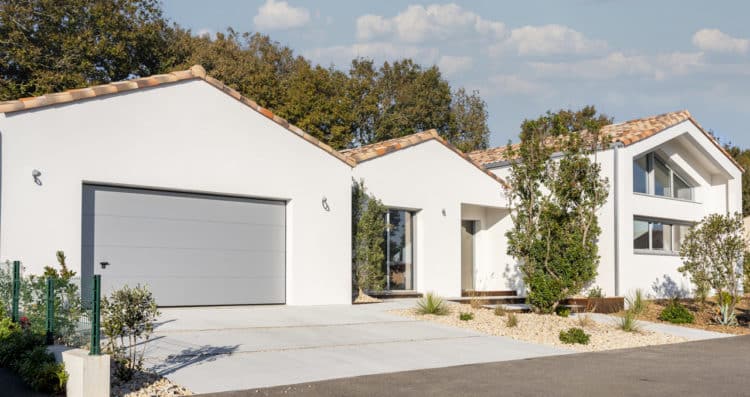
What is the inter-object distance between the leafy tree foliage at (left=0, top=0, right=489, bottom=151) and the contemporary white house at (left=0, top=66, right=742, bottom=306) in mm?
13759

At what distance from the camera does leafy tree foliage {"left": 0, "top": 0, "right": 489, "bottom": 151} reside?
2862 cm

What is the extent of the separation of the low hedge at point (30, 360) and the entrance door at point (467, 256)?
48.0 ft

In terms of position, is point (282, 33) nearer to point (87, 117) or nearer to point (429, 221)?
point (429, 221)

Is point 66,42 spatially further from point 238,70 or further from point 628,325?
point 628,325

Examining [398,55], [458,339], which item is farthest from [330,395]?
[398,55]

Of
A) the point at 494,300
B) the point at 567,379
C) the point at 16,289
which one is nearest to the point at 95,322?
the point at 16,289

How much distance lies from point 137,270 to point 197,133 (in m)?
3.02

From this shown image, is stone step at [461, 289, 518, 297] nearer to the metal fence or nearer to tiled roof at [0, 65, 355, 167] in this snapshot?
tiled roof at [0, 65, 355, 167]

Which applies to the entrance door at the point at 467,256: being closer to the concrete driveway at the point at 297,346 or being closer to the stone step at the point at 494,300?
the stone step at the point at 494,300

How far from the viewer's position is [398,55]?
141 ft

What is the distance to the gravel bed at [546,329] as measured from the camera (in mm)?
14486

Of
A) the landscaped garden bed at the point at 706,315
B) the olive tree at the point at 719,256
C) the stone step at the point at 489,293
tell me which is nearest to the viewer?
the landscaped garden bed at the point at 706,315

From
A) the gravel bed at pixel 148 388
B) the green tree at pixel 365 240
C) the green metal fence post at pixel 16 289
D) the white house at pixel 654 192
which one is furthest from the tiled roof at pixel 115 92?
the white house at pixel 654 192

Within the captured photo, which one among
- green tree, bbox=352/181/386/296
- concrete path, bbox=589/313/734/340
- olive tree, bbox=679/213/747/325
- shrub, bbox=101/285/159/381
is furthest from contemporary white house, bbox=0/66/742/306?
shrub, bbox=101/285/159/381
